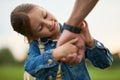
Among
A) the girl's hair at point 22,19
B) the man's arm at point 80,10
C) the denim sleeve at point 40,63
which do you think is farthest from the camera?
the girl's hair at point 22,19

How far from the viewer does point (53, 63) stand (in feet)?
4.11

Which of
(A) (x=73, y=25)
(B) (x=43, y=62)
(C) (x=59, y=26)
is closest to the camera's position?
(A) (x=73, y=25)

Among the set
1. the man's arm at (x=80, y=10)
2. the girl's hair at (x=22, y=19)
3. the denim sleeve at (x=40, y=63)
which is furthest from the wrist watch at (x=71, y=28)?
the girl's hair at (x=22, y=19)

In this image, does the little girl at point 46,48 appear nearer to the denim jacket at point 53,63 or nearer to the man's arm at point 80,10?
the denim jacket at point 53,63

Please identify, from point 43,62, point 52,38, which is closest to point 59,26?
point 52,38

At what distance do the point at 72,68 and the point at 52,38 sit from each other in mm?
118

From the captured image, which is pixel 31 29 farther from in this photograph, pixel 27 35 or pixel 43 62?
pixel 43 62

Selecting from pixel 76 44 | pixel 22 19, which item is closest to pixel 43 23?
pixel 22 19

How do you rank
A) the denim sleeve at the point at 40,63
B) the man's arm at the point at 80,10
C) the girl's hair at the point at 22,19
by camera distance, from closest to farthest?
the man's arm at the point at 80,10 < the denim sleeve at the point at 40,63 < the girl's hair at the point at 22,19

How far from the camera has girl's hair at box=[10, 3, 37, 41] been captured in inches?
55.4

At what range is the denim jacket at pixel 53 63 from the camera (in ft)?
4.21

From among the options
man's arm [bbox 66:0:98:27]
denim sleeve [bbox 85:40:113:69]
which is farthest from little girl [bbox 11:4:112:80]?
man's arm [bbox 66:0:98:27]

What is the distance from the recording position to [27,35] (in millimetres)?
1441

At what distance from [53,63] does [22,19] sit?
0.76ft
